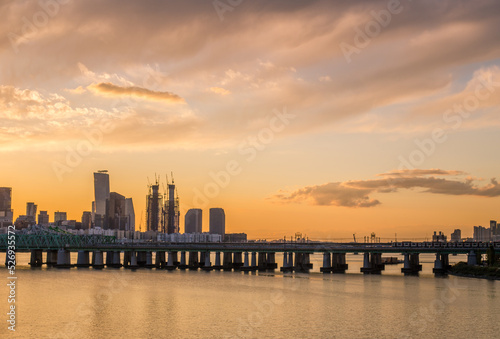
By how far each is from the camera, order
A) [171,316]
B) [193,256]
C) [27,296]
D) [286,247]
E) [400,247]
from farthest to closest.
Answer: [193,256], [286,247], [400,247], [27,296], [171,316]

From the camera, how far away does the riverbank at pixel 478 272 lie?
132113mm

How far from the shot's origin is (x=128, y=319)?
3113 inches

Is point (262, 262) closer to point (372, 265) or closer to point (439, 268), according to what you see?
point (372, 265)

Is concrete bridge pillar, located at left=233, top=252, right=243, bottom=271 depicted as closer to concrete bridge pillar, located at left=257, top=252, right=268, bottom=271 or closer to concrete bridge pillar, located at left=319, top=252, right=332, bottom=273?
concrete bridge pillar, located at left=257, top=252, right=268, bottom=271

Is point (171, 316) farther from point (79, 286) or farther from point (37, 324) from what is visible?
point (79, 286)

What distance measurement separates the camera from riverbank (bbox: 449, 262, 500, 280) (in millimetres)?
132113

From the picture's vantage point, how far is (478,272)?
139 meters

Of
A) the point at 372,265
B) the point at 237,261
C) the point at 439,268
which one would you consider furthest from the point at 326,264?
the point at 237,261

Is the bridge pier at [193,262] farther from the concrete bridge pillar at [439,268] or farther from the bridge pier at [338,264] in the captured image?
the concrete bridge pillar at [439,268]

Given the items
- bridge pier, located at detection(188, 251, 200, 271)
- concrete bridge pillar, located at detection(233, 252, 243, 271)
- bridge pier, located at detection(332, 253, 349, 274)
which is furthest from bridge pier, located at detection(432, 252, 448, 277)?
bridge pier, located at detection(188, 251, 200, 271)

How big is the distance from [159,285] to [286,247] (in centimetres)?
6246

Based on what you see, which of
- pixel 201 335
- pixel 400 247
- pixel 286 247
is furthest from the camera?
pixel 286 247

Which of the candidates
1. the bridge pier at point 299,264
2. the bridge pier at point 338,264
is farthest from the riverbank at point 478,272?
the bridge pier at point 299,264

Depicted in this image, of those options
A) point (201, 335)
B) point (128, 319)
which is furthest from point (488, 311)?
point (128, 319)
